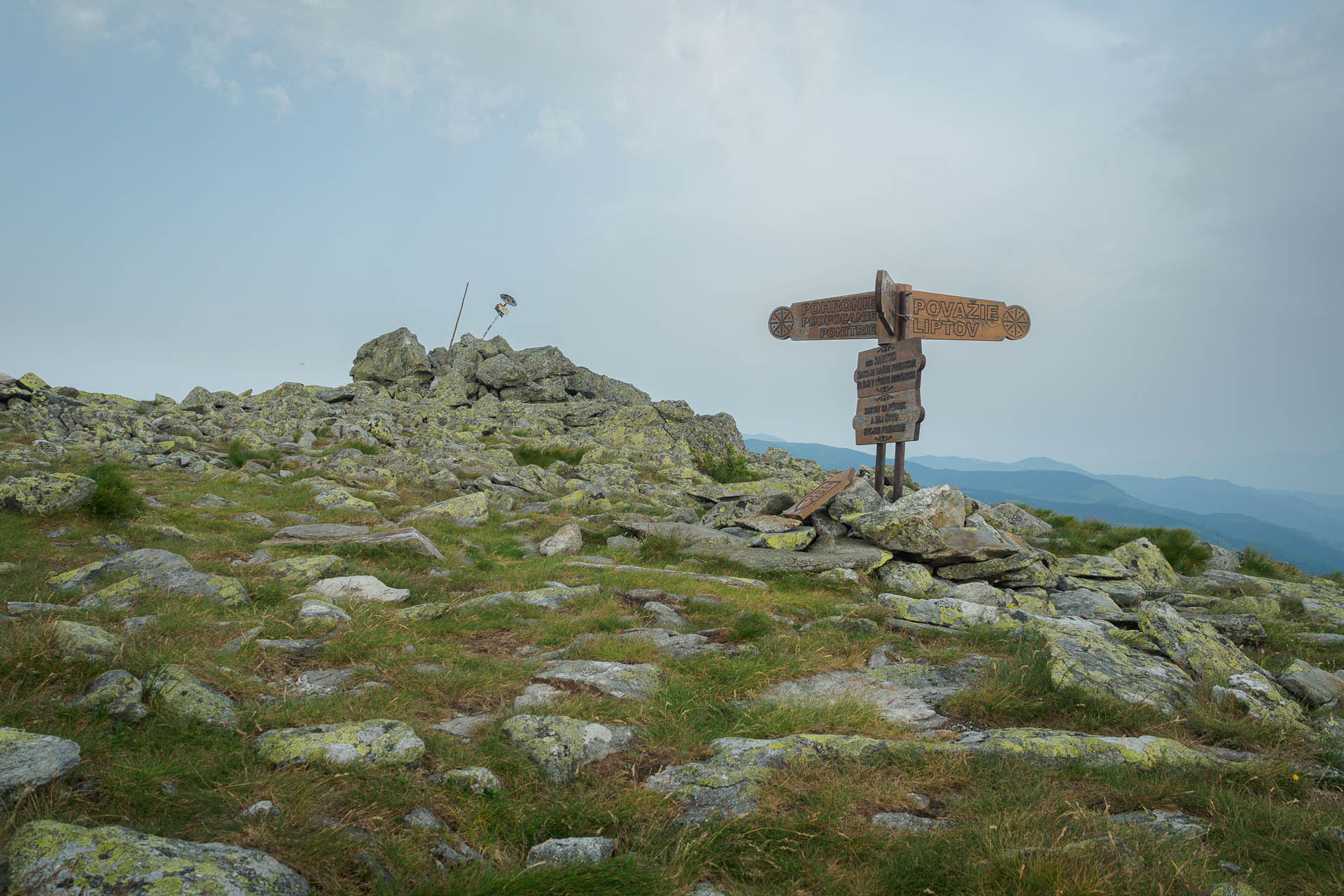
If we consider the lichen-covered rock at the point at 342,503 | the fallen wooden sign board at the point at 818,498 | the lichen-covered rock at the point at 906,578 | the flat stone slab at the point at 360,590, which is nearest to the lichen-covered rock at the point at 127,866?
the flat stone slab at the point at 360,590

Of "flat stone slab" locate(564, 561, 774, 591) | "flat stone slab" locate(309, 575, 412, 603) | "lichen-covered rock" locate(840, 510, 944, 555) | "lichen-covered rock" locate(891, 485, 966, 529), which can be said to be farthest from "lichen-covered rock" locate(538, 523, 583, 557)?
"lichen-covered rock" locate(891, 485, 966, 529)

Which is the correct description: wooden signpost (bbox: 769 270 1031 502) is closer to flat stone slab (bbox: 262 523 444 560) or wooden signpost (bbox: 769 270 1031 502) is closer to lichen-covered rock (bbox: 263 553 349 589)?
flat stone slab (bbox: 262 523 444 560)

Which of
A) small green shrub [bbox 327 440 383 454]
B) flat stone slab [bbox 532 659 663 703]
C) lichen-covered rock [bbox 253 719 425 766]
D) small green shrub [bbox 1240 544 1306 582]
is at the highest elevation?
small green shrub [bbox 327 440 383 454]

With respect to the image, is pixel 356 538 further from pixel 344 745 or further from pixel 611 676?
pixel 344 745

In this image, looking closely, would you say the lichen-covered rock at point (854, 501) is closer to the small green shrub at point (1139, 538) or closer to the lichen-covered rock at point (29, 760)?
the small green shrub at point (1139, 538)

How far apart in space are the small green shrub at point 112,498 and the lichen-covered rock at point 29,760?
788 cm

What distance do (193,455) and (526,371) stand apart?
802 inches

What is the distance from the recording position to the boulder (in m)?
39.7

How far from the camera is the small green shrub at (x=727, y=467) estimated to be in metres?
24.9

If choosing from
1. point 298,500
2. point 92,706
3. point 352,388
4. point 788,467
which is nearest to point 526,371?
point 352,388

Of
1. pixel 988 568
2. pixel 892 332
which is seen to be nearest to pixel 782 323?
pixel 892 332

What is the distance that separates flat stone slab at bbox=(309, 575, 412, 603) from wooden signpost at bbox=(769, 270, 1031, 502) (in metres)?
7.01

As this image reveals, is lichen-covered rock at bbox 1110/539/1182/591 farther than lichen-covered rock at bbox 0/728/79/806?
Yes

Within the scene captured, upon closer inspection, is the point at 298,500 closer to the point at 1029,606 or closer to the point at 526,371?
the point at 1029,606
